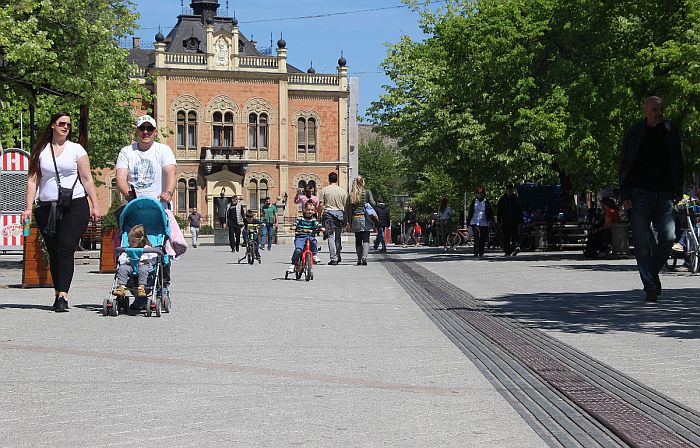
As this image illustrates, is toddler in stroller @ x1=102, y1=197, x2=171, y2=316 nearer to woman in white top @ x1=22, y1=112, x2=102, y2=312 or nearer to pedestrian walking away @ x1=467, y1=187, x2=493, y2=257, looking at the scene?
woman in white top @ x1=22, y1=112, x2=102, y2=312

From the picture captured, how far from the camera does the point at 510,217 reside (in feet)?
116

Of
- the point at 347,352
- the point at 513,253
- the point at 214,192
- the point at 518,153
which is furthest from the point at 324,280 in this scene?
the point at 214,192

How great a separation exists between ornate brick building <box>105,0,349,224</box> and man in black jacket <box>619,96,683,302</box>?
7772 centimetres

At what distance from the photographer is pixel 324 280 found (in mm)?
21188

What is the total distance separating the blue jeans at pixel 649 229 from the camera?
14.9 metres

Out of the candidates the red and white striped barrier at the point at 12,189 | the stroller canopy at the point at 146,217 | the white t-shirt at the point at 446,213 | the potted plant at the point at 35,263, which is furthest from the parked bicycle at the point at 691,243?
the white t-shirt at the point at 446,213

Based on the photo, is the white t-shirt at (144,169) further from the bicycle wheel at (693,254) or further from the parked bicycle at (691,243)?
the bicycle wheel at (693,254)

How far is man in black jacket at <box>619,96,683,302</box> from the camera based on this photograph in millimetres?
14961

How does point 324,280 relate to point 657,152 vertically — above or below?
below

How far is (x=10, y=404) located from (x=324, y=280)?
14100 millimetres

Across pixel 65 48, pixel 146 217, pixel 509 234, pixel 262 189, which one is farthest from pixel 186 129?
pixel 146 217

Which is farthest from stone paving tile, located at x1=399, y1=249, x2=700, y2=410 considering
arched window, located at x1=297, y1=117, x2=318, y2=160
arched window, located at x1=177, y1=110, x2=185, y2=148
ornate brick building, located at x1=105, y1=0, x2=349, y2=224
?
arched window, located at x1=297, y1=117, x2=318, y2=160

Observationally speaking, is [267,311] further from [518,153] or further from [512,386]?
[518,153]

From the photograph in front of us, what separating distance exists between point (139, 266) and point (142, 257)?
0.33 feet
